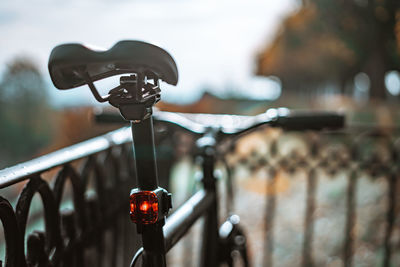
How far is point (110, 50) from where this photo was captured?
80cm

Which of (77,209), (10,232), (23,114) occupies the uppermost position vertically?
(10,232)

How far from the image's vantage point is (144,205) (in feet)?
3.17

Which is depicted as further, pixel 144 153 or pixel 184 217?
pixel 184 217

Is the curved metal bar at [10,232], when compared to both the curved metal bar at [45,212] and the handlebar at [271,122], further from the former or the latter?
the handlebar at [271,122]

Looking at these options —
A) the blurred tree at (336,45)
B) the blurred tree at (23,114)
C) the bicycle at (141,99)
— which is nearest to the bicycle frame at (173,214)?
the bicycle at (141,99)

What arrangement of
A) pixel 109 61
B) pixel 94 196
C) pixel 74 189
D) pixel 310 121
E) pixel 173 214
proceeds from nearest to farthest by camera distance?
pixel 109 61 < pixel 173 214 < pixel 74 189 < pixel 94 196 < pixel 310 121

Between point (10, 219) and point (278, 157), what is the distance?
2.11m

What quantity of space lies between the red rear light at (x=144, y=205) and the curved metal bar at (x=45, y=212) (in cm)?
36

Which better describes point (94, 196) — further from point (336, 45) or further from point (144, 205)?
point (336, 45)

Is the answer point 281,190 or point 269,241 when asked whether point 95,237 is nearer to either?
point 269,241

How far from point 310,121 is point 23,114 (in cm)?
989

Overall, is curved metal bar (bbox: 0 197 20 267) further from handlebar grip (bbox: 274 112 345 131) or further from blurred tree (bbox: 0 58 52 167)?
blurred tree (bbox: 0 58 52 167)

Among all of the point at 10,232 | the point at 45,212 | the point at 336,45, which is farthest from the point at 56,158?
the point at 336,45

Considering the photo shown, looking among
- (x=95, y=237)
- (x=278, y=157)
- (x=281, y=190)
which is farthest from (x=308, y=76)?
(x=95, y=237)
